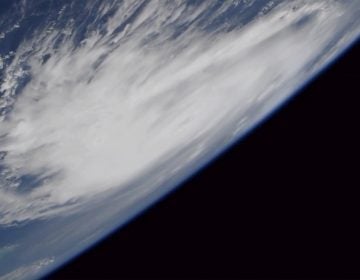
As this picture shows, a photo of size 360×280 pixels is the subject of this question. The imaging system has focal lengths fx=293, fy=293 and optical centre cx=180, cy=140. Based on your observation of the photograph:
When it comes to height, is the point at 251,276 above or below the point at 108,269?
below

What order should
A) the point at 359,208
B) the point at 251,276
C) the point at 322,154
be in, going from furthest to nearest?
the point at 322,154 < the point at 251,276 < the point at 359,208

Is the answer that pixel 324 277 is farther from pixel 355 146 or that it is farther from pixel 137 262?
pixel 137 262

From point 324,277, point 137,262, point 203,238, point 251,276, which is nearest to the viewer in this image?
point 324,277

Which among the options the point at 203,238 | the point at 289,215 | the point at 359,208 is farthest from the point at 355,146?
the point at 203,238

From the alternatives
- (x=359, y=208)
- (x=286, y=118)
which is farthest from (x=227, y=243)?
(x=286, y=118)

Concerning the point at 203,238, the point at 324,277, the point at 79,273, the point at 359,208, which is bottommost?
the point at 324,277

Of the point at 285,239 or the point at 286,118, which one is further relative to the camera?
the point at 286,118
